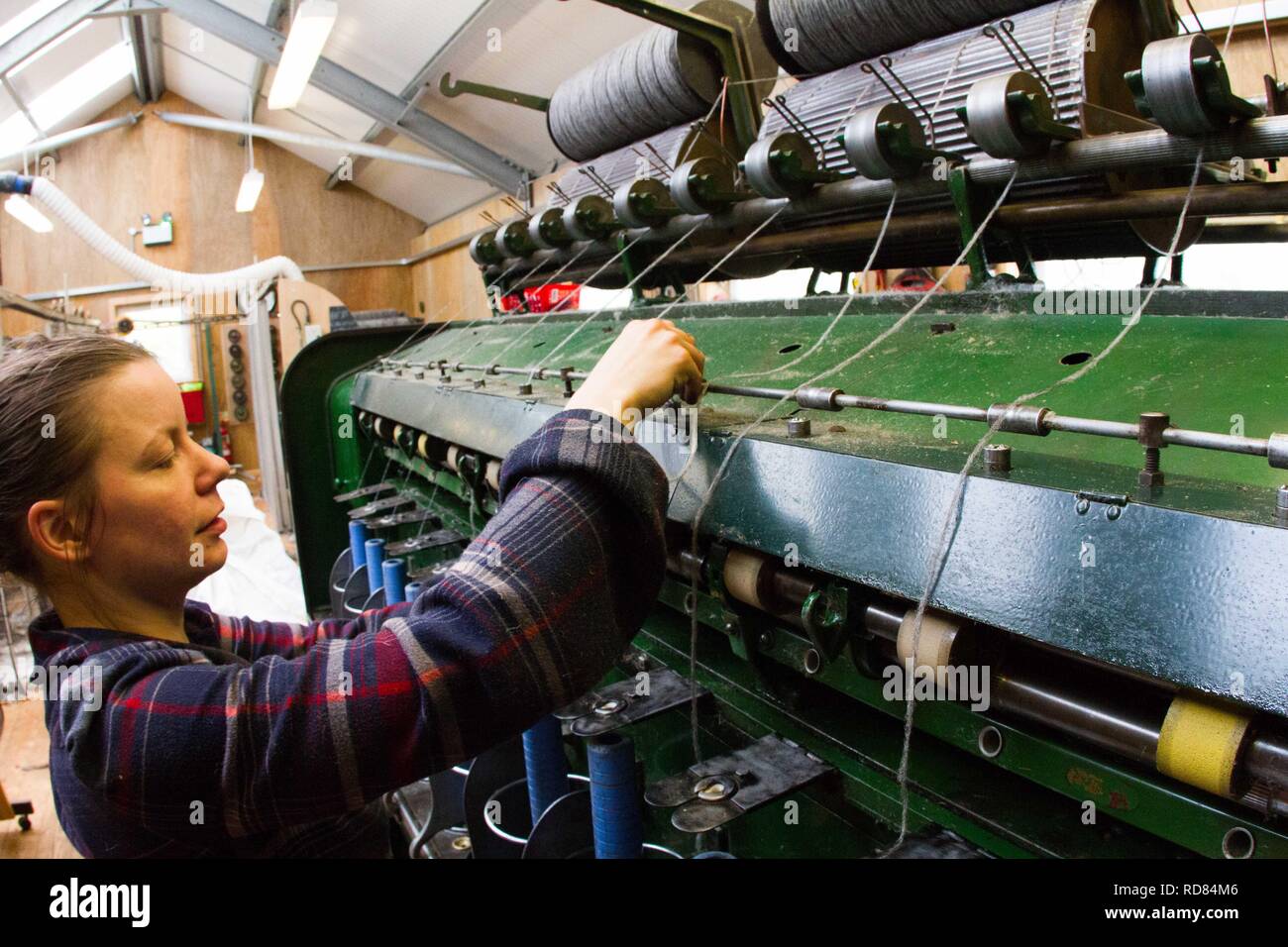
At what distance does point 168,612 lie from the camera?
37.5 inches

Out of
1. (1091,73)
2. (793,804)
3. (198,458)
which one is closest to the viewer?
(198,458)

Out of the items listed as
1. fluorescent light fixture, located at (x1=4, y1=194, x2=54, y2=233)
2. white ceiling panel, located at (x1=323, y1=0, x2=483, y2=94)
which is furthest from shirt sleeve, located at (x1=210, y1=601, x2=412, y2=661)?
fluorescent light fixture, located at (x1=4, y1=194, x2=54, y2=233)

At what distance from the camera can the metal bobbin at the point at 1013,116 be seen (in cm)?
149

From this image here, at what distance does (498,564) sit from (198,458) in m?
0.33

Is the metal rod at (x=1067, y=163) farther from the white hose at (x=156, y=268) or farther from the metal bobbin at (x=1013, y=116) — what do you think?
the white hose at (x=156, y=268)

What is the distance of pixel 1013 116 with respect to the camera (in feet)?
4.95

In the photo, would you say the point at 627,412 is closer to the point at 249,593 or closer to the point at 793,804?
the point at 793,804

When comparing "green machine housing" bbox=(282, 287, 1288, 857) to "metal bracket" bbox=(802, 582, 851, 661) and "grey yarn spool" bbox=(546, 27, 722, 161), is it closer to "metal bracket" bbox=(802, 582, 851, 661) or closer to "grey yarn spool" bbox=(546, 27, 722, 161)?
"metal bracket" bbox=(802, 582, 851, 661)

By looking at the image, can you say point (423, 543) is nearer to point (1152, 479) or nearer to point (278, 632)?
point (278, 632)

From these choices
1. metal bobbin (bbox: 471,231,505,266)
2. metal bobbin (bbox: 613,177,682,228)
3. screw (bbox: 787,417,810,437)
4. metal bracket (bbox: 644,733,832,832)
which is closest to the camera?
metal bracket (bbox: 644,733,832,832)

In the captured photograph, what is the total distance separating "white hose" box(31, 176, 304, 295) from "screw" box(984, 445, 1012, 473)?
8.25 m

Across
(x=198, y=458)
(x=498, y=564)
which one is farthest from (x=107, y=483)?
(x=498, y=564)

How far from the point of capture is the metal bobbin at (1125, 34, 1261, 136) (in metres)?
1.27
